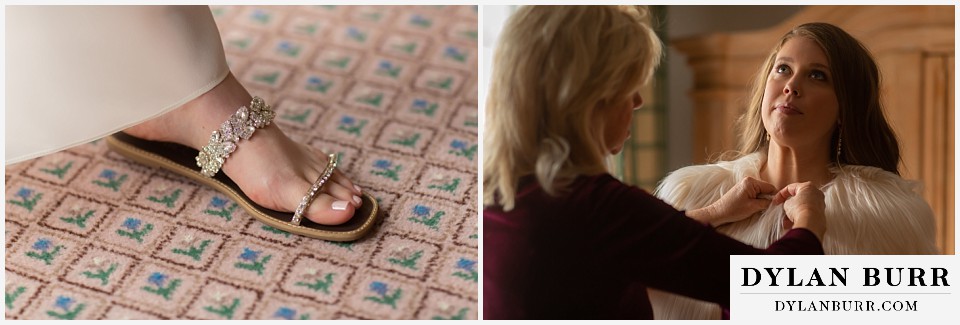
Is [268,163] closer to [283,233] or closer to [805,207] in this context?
[283,233]

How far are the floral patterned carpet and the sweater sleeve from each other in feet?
0.56

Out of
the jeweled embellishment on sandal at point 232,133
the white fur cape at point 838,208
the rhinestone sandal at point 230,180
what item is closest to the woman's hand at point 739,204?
the white fur cape at point 838,208

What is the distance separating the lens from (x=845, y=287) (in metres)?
0.89

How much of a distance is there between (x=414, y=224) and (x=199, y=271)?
0.22 meters

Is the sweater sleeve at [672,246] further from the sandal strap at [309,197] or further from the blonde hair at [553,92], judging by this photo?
the sandal strap at [309,197]

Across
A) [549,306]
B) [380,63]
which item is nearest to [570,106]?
[549,306]

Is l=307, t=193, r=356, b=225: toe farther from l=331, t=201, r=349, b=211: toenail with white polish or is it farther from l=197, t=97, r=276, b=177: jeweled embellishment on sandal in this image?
l=197, t=97, r=276, b=177: jeweled embellishment on sandal

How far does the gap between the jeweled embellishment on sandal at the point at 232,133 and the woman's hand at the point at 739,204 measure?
0.45m

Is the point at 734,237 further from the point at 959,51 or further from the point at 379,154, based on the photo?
the point at 379,154

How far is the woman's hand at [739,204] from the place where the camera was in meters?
0.86

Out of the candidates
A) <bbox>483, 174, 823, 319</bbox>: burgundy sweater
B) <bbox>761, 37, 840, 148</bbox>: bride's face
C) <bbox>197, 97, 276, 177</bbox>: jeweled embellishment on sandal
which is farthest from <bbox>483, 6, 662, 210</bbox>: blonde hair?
<bbox>197, 97, 276, 177</bbox>: jeweled embellishment on sandal

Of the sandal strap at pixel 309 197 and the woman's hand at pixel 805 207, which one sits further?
the sandal strap at pixel 309 197

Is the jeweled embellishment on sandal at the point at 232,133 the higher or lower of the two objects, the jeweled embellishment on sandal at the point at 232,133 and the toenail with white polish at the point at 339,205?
the higher

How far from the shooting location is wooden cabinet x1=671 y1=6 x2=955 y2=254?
88 centimetres
